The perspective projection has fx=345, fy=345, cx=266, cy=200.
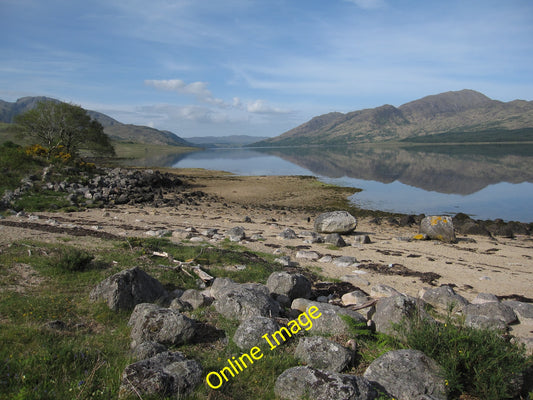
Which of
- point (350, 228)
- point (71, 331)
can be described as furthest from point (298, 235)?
point (71, 331)

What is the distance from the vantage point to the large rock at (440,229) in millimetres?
21391

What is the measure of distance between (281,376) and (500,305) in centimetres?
705

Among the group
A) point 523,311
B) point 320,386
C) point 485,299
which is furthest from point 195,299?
point 485,299

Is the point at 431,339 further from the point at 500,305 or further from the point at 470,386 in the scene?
the point at 500,305

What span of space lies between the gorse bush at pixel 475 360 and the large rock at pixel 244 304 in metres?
3.11

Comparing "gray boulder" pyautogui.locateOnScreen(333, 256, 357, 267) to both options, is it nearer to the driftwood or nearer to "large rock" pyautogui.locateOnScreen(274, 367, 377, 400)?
the driftwood

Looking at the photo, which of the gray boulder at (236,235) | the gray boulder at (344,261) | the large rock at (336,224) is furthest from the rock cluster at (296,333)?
the large rock at (336,224)

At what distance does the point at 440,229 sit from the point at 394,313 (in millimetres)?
16295

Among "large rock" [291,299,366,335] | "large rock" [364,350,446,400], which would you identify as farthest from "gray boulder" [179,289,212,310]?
"large rock" [364,350,446,400]

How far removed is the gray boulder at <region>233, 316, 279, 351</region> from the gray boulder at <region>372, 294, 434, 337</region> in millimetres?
2390

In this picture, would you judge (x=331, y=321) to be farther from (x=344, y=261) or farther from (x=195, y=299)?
(x=344, y=261)

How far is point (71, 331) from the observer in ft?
21.9

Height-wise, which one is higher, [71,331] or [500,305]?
[71,331]

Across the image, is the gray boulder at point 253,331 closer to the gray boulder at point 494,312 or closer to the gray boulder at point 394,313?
the gray boulder at point 394,313
